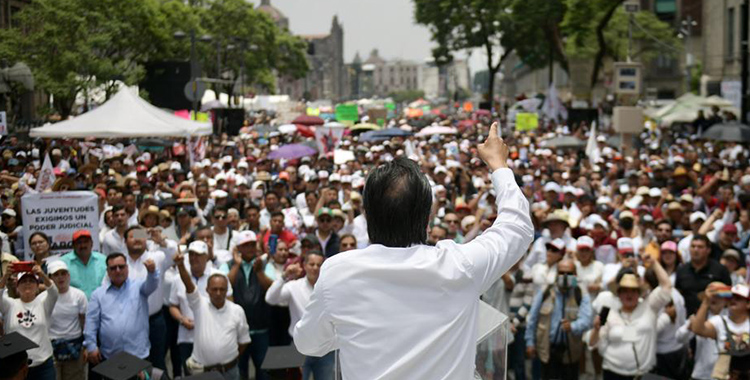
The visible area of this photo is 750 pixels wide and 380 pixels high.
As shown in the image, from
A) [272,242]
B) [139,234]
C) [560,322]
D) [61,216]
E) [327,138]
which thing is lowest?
[560,322]

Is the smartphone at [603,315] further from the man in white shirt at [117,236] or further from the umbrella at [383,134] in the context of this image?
the umbrella at [383,134]

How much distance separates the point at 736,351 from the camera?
6.89 metres

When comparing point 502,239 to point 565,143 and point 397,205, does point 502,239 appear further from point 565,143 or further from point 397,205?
point 565,143

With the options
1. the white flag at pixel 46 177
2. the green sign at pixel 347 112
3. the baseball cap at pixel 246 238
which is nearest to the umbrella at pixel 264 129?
the green sign at pixel 347 112

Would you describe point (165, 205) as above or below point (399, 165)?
below

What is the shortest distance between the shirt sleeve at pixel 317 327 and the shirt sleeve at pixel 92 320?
5719 millimetres

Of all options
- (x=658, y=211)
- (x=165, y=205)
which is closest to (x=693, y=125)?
(x=658, y=211)

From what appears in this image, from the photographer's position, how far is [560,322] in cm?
856

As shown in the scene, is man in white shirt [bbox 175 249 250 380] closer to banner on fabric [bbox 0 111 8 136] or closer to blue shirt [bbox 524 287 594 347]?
banner on fabric [bbox 0 111 8 136]

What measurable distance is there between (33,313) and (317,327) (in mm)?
5490

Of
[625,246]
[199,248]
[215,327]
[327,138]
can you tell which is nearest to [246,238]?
[199,248]

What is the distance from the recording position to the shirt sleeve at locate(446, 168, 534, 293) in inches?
100

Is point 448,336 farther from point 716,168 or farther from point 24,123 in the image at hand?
point 716,168

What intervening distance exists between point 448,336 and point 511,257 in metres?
0.28
